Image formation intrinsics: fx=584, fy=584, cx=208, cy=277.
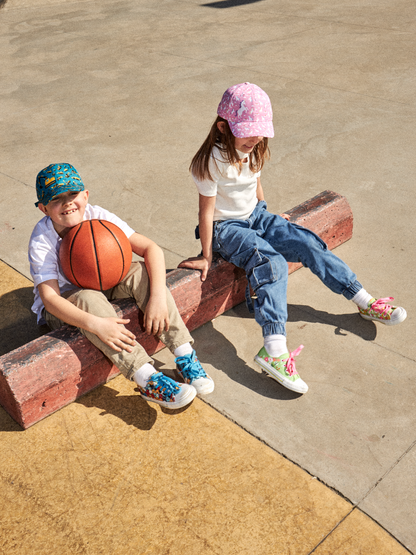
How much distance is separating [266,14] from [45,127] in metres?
7.43

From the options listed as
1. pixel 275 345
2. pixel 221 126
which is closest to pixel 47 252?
pixel 221 126

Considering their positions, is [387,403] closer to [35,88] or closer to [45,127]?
[45,127]

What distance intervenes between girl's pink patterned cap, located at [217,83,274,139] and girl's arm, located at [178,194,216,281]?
1.58 ft

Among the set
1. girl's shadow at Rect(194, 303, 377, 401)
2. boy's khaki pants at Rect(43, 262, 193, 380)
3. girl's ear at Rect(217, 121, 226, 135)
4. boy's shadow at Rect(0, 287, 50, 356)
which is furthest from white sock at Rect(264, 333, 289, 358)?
boy's shadow at Rect(0, 287, 50, 356)

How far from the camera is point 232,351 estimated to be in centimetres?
376

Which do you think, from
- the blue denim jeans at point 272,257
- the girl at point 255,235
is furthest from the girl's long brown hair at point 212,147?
the blue denim jeans at point 272,257

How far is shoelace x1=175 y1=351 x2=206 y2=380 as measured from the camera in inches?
132

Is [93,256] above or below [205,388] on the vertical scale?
above

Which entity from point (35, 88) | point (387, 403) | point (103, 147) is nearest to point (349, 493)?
point (387, 403)

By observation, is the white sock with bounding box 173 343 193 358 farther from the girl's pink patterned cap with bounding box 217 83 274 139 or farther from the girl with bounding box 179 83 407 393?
the girl's pink patterned cap with bounding box 217 83 274 139

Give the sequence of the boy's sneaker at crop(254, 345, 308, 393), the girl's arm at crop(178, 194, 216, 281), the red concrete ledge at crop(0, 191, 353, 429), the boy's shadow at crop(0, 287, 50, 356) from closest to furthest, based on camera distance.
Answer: the red concrete ledge at crop(0, 191, 353, 429)
the boy's sneaker at crop(254, 345, 308, 393)
the girl's arm at crop(178, 194, 216, 281)
the boy's shadow at crop(0, 287, 50, 356)

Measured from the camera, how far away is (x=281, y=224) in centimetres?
404

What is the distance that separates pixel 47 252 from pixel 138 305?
62 centimetres

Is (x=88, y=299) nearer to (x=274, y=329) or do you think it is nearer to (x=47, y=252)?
(x=47, y=252)
